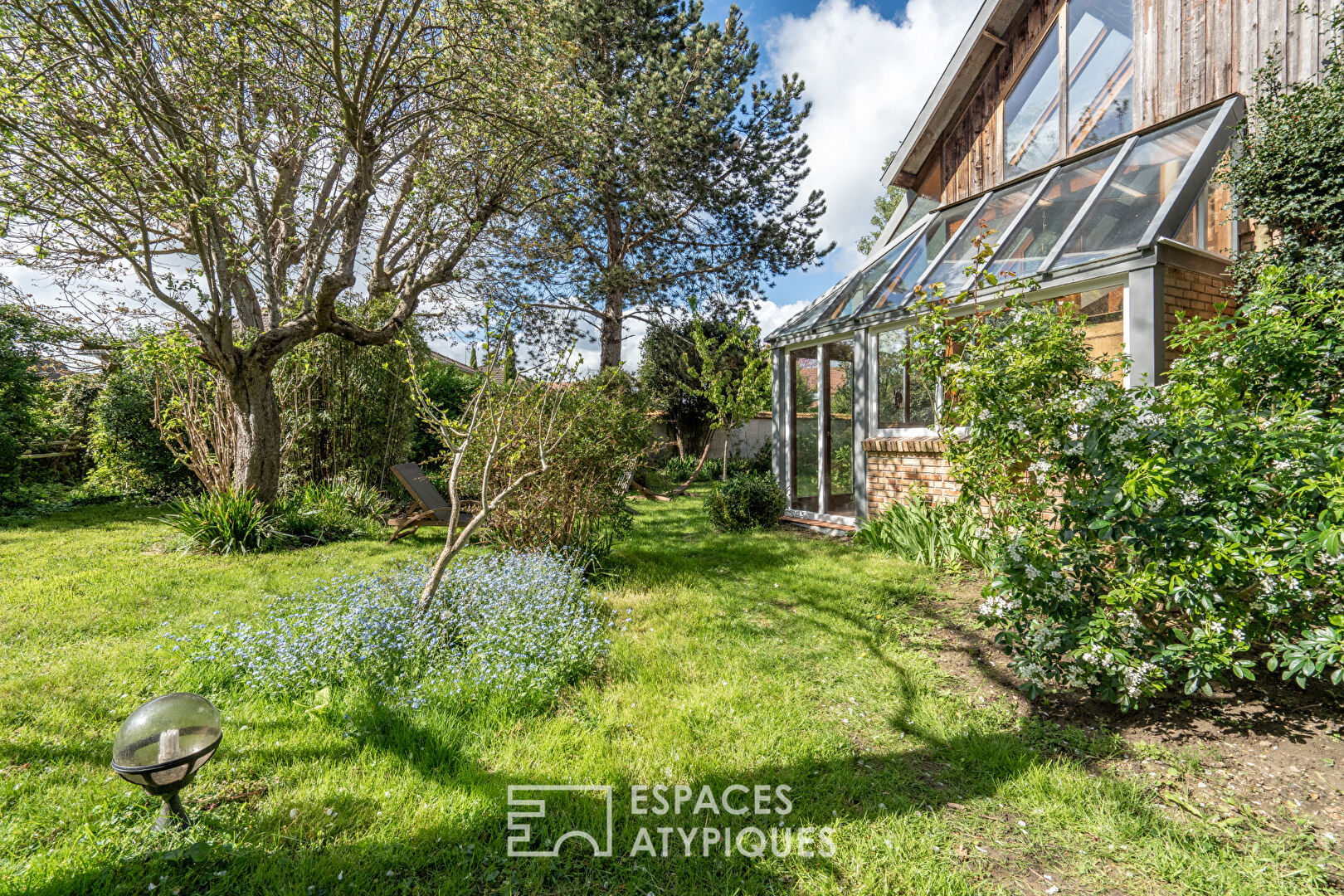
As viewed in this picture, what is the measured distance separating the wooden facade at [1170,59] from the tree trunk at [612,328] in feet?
24.4

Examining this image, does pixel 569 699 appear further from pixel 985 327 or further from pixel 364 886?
pixel 985 327

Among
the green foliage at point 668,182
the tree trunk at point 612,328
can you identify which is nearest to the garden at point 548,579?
the green foliage at point 668,182

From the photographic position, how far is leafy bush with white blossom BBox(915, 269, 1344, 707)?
7.82ft

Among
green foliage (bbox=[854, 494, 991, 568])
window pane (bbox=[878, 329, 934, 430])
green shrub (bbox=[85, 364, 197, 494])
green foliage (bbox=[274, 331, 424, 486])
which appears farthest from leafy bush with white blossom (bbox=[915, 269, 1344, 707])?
green shrub (bbox=[85, 364, 197, 494])

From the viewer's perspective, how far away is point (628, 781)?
2391 mm

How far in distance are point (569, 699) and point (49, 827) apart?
2011 millimetres

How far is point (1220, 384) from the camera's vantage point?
3.01m

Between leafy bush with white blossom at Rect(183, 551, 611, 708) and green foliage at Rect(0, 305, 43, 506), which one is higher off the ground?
green foliage at Rect(0, 305, 43, 506)

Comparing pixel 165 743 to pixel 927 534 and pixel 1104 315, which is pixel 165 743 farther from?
pixel 1104 315

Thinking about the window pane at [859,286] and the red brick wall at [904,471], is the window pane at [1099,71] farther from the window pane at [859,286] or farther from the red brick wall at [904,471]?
the red brick wall at [904,471]

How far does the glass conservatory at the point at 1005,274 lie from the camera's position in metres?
5.25

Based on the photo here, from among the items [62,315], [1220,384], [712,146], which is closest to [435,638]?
[1220,384]

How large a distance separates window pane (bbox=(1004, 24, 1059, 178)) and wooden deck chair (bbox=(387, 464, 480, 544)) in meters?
9.26

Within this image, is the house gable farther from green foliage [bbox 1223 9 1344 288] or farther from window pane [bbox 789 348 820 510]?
window pane [bbox 789 348 820 510]
